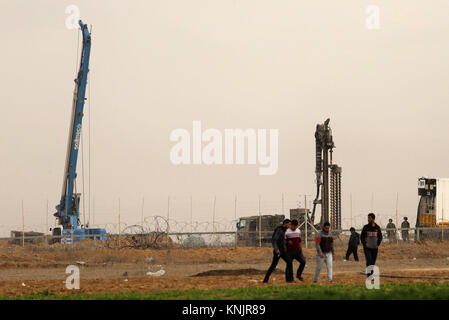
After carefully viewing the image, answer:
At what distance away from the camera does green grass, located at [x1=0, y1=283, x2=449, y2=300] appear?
19.6 m

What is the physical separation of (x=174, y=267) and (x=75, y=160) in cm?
1462

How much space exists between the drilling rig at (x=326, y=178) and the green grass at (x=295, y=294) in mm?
25189

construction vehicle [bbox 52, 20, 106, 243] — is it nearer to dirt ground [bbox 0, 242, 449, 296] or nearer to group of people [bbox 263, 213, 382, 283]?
dirt ground [bbox 0, 242, 449, 296]

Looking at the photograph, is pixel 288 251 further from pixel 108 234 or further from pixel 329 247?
pixel 108 234

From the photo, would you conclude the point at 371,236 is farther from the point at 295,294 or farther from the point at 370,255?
the point at 295,294

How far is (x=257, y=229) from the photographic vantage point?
164 feet

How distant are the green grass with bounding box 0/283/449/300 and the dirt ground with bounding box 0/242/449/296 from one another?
7.83 ft

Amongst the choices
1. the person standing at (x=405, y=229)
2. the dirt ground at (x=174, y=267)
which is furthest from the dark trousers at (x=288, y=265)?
the person standing at (x=405, y=229)

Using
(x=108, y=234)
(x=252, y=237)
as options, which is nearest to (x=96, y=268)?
(x=108, y=234)

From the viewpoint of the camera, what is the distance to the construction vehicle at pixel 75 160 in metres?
49.9

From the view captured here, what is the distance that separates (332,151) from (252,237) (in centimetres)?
638

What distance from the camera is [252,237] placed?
48875 millimetres
